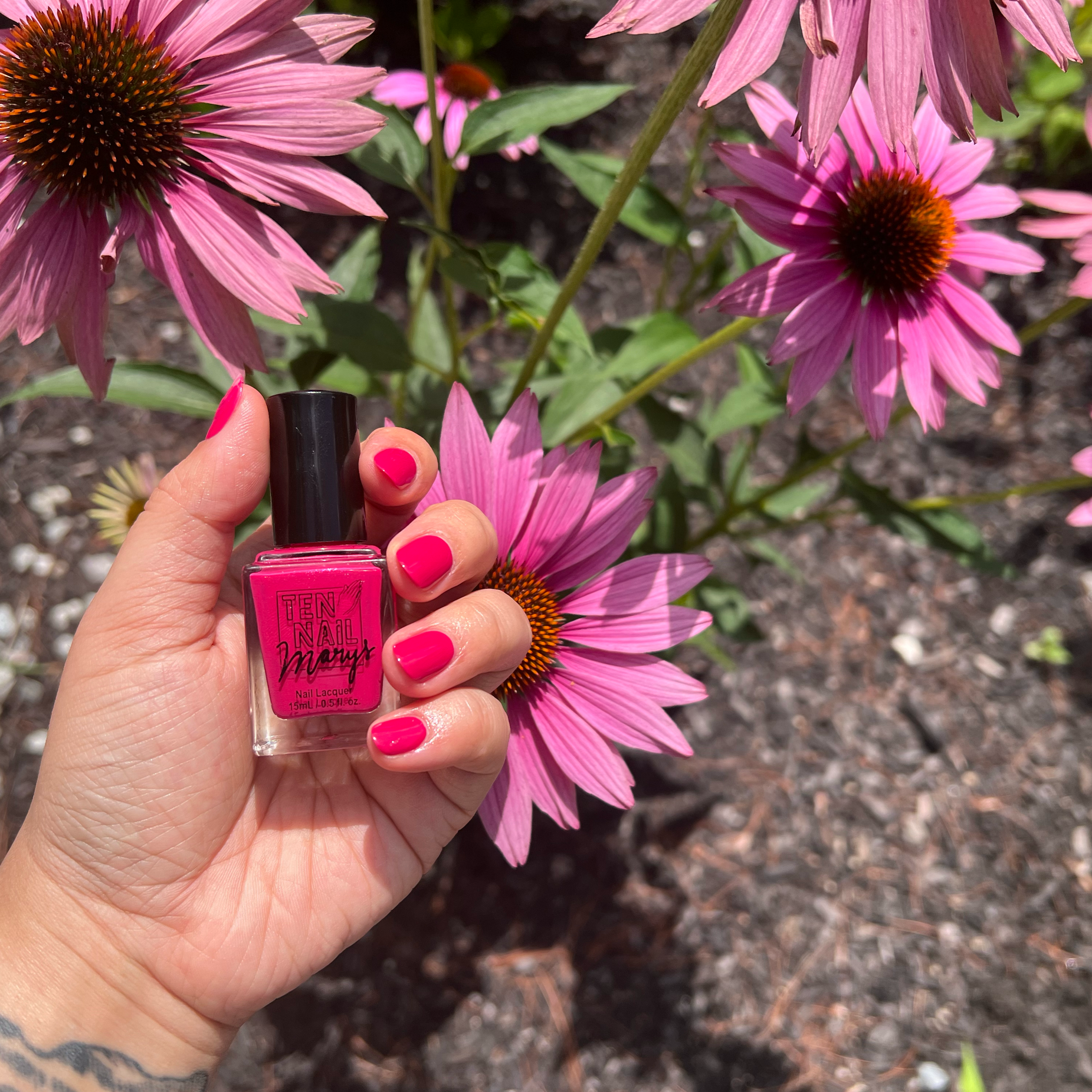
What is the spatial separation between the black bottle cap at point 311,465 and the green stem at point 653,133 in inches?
10.8

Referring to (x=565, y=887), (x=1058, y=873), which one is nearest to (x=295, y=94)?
(x=565, y=887)

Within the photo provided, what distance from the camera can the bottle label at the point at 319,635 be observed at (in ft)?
2.49

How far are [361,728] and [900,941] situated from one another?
1.50 metres

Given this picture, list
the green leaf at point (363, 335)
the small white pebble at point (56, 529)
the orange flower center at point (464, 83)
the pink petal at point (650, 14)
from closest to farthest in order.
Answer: the pink petal at point (650, 14) → the green leaf at point (363, 335) → the orange flower center at point (464, 83) → the small white pebble at point (56, 529)

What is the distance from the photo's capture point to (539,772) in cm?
99

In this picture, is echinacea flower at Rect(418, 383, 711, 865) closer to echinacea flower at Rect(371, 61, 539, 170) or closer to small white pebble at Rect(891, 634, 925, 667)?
echinacea flower at Rect(371, 61, 539, 170)

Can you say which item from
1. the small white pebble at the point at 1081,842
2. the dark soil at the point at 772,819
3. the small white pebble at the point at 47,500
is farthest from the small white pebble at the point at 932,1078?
the small white pebble at the point at 47,500

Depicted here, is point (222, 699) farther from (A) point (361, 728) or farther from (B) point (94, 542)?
(B) point (94, 542)

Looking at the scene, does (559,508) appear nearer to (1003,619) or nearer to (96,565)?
(96,565)

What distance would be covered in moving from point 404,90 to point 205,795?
127 cm

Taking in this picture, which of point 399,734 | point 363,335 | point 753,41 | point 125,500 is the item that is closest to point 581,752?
point 399,734

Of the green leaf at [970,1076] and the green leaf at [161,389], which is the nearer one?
the green leaf at [161,389]

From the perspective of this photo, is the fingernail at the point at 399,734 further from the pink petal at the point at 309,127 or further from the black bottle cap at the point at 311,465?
the pink petal at the point at 309,127

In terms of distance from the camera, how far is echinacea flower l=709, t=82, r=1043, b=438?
879 mm
